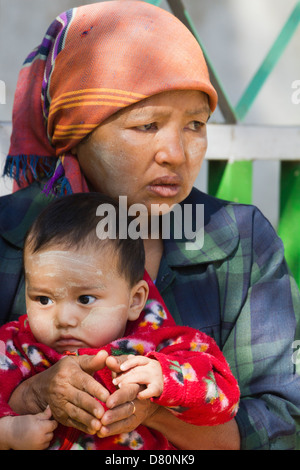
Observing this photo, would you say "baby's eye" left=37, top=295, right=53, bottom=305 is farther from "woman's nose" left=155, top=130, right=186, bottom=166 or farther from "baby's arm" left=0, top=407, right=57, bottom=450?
"woman's nose" left=155, top=130, right=186, bottom=166

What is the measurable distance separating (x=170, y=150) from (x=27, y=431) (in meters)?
0.94

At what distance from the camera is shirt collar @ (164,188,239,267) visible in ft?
7.67

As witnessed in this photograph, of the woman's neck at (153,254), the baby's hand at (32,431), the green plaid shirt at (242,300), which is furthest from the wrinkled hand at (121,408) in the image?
the woman's neck at (153,254)

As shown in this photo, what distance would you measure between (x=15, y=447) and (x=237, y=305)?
2.92 ft

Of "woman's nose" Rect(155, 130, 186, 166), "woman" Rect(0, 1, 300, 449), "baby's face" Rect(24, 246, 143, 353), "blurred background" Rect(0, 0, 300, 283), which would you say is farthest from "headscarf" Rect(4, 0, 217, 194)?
"blurred background" Rect(0, 0, 300, 283)

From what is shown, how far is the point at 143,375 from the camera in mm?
1696

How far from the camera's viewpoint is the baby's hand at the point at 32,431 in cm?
174

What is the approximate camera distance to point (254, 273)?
2.36 m

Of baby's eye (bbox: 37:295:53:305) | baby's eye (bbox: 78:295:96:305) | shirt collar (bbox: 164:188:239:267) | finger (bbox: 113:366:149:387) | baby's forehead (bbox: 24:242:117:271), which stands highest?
baby's forehead (bbox: 24:242:117:271)

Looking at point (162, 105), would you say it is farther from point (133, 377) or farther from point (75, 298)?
point (133, 377)

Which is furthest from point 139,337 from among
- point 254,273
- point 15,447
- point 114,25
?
point 114,25

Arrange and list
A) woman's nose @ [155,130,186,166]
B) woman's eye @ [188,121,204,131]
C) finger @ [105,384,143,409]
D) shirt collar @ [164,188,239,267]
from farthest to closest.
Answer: shirt collar @ [164,188,239,267]
woman's eye @ [188,121,204,131]
woman's nose @ [155,130,186,166]
finger @ [105,384,143,409]

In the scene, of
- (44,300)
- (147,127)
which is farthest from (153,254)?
(44,300)

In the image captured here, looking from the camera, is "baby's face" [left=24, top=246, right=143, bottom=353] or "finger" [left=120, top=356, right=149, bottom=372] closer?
"finger" [left=120, top=356, right=149, bottom=372]
